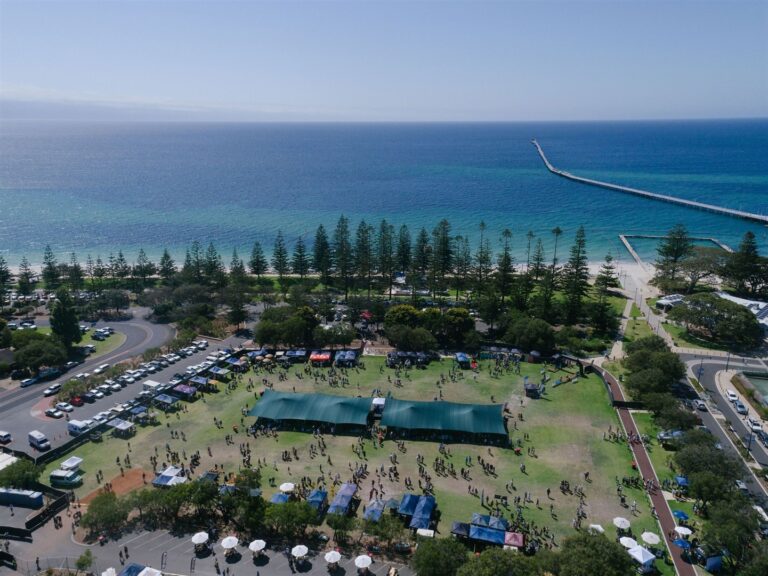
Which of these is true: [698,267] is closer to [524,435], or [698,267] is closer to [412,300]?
[412,300]

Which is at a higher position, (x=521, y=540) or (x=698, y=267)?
(x=698, y=267)

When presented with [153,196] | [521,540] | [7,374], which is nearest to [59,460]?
[7,374]

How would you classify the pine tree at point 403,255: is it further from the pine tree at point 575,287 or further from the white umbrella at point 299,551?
the white umbrella at point 299,551

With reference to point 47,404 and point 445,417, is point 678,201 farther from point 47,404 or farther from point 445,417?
point 47,404

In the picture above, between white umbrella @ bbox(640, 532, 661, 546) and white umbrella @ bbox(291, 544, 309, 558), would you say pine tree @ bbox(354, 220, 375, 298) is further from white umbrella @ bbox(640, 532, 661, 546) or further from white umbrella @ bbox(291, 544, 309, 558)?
white umbrella @ bbox(640, 532, 661, 546)

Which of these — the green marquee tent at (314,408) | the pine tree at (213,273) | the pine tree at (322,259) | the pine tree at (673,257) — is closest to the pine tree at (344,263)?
the pine tree at (322,259)

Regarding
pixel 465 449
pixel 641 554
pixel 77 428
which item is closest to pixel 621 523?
pixel 641 554

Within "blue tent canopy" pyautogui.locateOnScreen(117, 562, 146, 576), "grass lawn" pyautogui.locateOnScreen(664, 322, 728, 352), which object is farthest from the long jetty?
"blue tent canopy" pyautogui.locateOnScreen(117, 562, 146, 576)

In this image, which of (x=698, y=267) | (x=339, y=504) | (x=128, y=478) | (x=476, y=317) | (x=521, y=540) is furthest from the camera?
(x=698, y=267)
